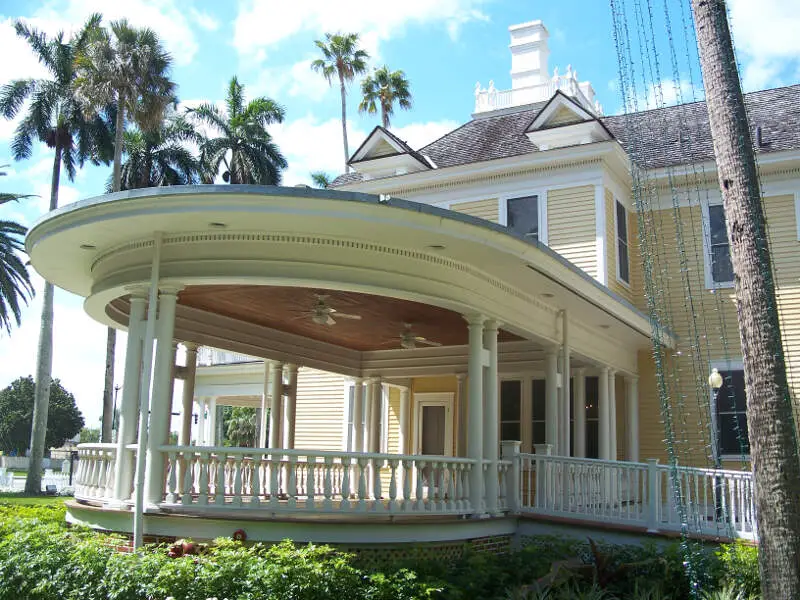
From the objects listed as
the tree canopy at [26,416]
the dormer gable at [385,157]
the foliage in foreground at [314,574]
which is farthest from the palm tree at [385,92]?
the tree canopy at [26,416]

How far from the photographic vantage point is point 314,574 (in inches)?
288

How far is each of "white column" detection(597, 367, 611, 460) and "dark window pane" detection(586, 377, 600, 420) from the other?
1346 mm

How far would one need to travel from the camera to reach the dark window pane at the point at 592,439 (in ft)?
57.0

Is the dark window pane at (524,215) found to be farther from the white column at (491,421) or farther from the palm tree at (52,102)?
the palm tree at (52,102)

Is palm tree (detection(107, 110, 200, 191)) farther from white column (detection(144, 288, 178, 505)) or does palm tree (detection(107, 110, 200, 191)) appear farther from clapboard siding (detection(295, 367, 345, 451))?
white column (detection(144, 288, 178, 505))

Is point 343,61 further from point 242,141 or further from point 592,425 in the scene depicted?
point 592,425

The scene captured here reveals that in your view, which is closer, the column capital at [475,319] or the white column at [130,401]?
the white column at [130,401]

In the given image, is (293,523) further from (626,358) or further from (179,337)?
(626,358)

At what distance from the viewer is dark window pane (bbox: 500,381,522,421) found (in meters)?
17.8

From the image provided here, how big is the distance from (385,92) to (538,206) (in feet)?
84.8

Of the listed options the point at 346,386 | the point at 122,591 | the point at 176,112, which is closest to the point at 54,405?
the point at 176,112

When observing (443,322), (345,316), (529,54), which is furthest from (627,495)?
(529,54)

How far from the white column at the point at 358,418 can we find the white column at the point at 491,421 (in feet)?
23.3

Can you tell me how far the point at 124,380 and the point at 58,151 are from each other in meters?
27.8
